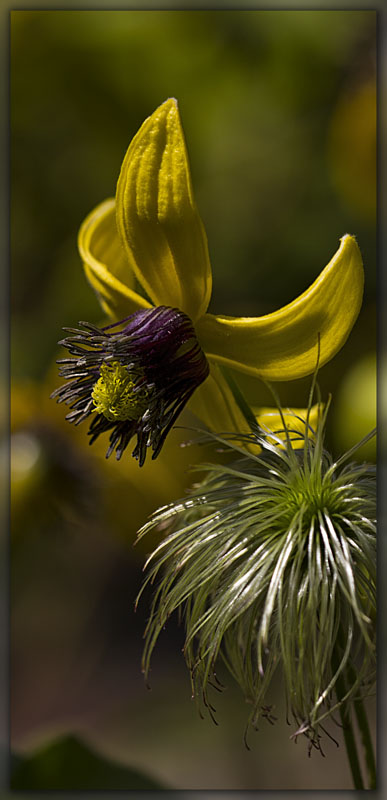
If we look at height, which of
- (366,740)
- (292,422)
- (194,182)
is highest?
(194,182)

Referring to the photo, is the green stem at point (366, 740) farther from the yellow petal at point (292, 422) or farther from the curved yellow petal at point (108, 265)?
the curved yellow petal at point (108, 265)

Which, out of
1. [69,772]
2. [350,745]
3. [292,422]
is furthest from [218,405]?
[69,772]

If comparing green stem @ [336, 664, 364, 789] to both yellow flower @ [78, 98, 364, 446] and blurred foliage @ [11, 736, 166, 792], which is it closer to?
yellow flower @ [78, 98, 364, 446]

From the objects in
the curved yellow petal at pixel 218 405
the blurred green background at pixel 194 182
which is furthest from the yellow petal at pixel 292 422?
the blurred green background at pixel 194 182

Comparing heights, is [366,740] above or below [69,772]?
above

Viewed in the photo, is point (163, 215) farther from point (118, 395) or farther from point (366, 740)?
point (366, 740)

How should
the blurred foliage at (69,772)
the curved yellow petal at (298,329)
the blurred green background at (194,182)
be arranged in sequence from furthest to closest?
the blurred green background at (194,182)
the blurred foliage at (69,772)
the curved yellow petal at (298,329)

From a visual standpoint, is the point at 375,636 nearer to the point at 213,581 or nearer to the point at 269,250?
the point at 213,581

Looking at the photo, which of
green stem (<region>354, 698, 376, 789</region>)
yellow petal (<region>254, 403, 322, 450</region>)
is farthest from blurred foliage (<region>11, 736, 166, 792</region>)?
yellow petal (<region>254, 403, 322, 450</region>)
